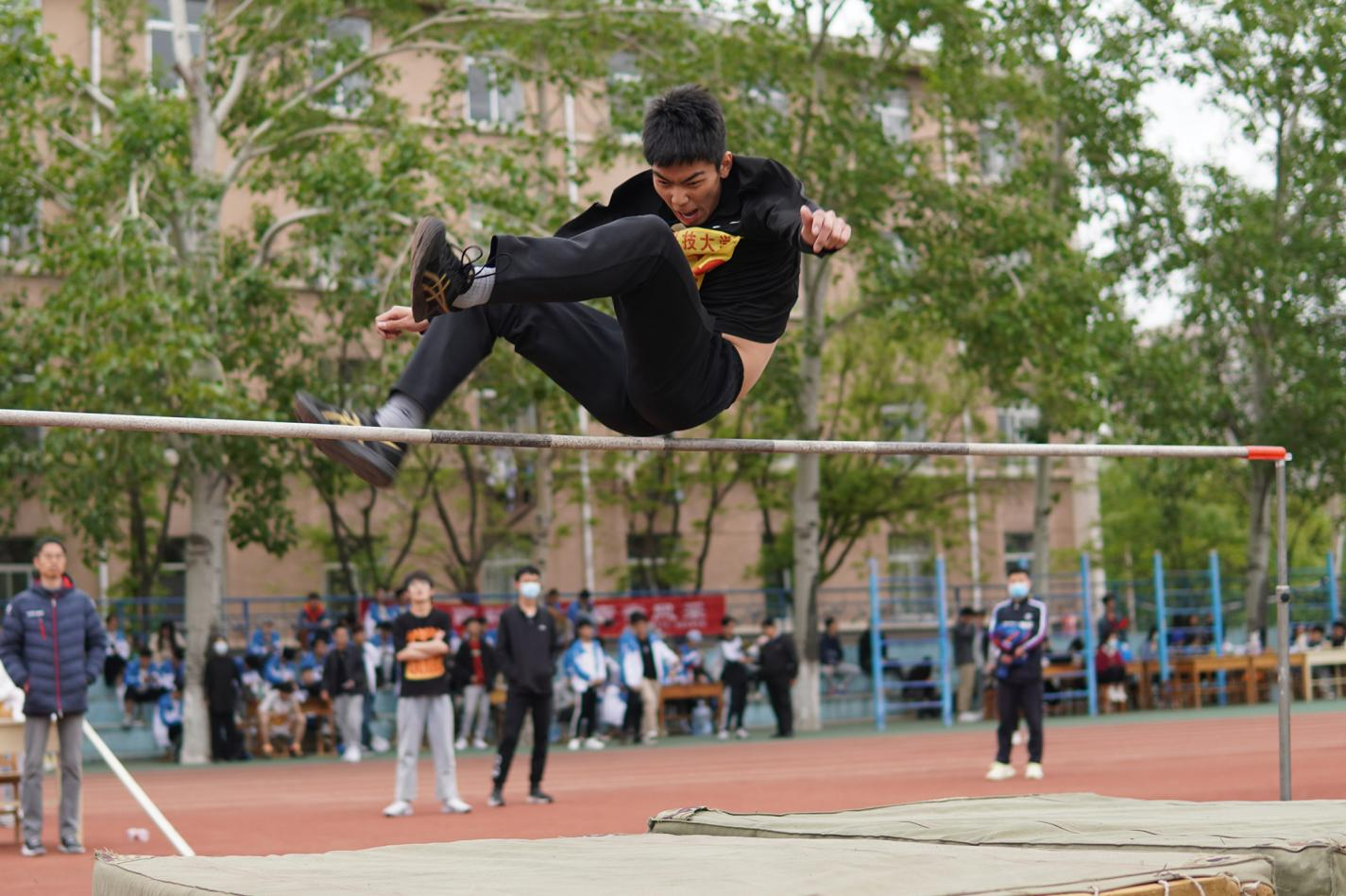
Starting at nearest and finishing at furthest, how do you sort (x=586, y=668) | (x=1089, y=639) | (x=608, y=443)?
1. (x=608, y=443)
2. (x=586, y=668)
3. (x=1089, y=639)

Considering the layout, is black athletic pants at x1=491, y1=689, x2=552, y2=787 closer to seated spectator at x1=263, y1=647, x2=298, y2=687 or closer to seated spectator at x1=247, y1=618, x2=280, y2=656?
seated spectator at x1=263, y1=647, x2=298, y2=687

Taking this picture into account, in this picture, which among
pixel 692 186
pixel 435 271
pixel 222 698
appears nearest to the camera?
pixel 435 271

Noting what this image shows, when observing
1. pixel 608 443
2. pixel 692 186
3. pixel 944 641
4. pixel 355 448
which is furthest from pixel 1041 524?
pixel 355 448

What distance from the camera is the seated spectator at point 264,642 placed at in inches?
794

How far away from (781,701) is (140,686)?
8.40 metres

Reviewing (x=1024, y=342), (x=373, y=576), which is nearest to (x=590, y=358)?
(x=1024, y=342)

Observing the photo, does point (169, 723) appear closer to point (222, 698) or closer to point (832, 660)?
point (222, 698)

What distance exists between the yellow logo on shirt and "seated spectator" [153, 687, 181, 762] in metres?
16.5

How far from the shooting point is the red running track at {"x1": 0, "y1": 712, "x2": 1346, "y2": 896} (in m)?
10.6

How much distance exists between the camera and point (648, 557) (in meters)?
30.9

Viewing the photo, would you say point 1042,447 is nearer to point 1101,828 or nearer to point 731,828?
point 1101,828

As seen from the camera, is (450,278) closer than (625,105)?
Yes

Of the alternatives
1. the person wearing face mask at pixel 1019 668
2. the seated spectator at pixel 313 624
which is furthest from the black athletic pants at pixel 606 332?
the seated spectator at pixel 313 624

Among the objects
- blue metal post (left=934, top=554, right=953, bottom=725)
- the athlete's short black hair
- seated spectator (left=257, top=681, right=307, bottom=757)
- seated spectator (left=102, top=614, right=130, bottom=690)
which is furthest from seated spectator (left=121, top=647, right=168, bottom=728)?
the athlete's short black hair
